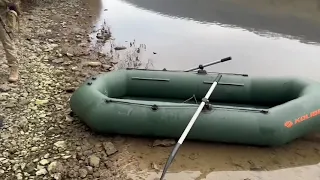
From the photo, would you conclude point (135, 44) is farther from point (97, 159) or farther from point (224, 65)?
point (97, 159)

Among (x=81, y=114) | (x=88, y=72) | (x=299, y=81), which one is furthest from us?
(x=88, y=72)

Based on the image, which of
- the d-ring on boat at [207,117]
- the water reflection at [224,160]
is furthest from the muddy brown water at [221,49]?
the d-ring on boat at [207,117]

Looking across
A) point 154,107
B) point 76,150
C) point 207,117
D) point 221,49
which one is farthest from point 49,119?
point 221,49

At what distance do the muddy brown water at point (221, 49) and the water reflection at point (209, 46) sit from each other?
15 mm

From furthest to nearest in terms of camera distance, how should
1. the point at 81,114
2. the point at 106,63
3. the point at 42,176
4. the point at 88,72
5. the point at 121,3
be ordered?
the point at 121,3 → the point at 106,63 → the point at 88,72 → the point at 81,114 → the point at 42,176

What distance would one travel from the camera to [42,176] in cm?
366

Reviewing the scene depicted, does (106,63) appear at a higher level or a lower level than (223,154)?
higher

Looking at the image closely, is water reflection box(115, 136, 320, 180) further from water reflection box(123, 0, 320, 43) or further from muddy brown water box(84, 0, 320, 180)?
water reflection box(123, 0, 320, 43)

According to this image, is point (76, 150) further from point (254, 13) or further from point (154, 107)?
point (254, 13)

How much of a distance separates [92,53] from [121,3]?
4496 millimetres

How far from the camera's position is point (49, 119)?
176 inches

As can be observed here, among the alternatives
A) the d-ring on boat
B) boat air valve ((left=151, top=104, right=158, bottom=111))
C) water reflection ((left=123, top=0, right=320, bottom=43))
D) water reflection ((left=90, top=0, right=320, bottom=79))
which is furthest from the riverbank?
water reflection ((left=123, top=0, right=320, bottom=43))

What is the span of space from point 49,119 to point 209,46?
13.5 feet

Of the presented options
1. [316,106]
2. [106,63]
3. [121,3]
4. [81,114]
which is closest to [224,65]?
[106,63]
